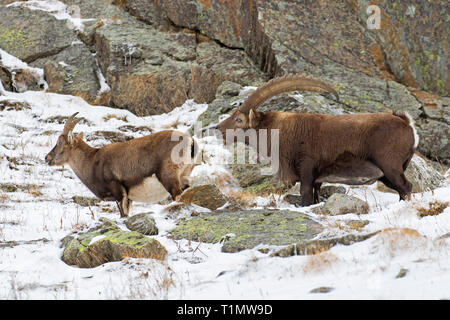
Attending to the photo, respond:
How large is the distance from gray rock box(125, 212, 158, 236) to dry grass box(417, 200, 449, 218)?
341 centimetres

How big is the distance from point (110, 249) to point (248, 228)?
5.78 feet

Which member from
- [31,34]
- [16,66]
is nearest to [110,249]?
[16,66]

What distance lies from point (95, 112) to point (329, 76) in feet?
23.1

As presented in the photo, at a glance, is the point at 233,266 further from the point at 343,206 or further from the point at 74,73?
the point at 74,73

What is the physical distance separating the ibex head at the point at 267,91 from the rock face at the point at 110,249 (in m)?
3.73

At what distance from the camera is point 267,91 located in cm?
941

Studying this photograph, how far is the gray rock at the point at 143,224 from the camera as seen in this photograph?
23.8ft

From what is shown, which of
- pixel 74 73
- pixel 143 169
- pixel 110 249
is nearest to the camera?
pixel 110 249

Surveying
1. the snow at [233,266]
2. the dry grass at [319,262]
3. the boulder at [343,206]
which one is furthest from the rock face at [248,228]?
the dry grass at [319,262]

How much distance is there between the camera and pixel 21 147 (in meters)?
13.6

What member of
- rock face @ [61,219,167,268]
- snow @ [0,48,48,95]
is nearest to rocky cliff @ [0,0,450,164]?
snow @ [0,48,48,95]

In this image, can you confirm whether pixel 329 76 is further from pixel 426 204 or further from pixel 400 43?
pixel 426 204

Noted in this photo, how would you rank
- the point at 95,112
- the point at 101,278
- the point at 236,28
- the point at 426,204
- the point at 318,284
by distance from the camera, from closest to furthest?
1. the point at 318,284
2. the point at 101,278
3. the point at 426,204
4. the point at 95,112
5. the point at 236,28

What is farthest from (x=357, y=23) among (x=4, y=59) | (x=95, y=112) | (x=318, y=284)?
(x=318, y=284)
